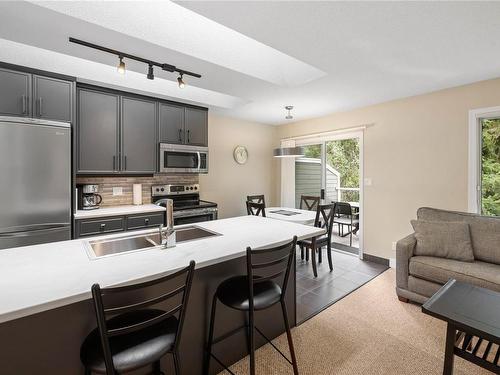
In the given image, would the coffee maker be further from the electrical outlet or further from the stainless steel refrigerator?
the stainless steel refrigerator

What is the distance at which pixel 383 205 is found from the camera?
13.1 ft

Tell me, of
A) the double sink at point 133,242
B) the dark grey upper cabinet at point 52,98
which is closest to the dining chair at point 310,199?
the double sink at point 133,242

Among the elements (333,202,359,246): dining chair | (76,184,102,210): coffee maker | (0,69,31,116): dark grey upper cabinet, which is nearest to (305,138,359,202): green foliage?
(333,202,359,246): dining chair

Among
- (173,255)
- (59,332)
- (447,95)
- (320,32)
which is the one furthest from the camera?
(447,95)

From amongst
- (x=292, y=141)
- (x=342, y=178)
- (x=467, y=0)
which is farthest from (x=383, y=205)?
(x=467, y=0)

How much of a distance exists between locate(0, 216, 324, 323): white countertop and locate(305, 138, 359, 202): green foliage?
3.21m

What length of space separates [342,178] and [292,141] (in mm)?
1245

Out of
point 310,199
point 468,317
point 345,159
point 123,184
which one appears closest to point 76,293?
point 468,317

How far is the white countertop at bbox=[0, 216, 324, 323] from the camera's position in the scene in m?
1.05

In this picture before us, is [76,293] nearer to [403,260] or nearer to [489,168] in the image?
[403,260]

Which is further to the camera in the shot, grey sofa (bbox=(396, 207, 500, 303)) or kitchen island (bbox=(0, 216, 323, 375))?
grey sofa (bbox=(396, 207, 500, 303))

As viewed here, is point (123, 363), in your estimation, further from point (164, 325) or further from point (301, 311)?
point (301, 311)

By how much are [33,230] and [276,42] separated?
9.42 feet

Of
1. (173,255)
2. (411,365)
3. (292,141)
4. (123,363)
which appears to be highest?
(292,141)
